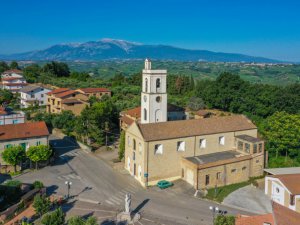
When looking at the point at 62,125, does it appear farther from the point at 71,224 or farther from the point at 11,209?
the point at 71,224

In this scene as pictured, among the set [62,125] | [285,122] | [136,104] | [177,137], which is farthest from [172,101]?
[177,137]

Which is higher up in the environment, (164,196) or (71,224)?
(71,224)

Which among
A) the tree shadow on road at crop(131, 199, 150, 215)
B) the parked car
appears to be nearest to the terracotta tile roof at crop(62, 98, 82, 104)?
the parked car

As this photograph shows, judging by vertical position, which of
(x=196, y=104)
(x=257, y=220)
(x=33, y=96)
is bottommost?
(x=257, y=220)

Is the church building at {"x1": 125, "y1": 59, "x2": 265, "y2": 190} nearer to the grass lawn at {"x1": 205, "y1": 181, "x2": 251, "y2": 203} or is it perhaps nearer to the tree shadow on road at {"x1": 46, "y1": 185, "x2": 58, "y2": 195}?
the grass lawn at {"x1": 205, "y1": 181, "x2": 251, "y2": 203}

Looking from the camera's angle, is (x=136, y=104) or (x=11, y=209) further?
(x=136, y=104)

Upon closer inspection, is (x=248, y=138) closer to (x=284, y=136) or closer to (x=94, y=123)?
(x=284, y=136)

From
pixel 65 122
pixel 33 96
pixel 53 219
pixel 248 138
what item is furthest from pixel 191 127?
pixel 33 96
